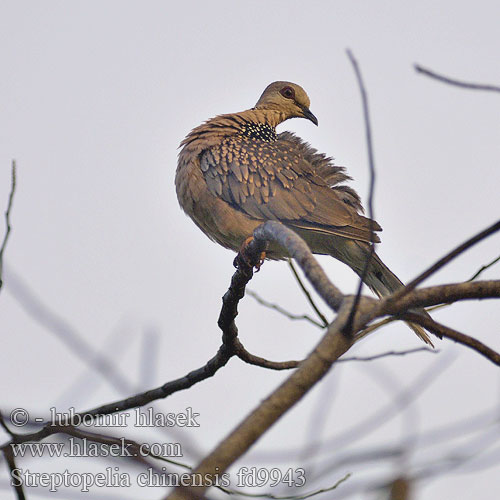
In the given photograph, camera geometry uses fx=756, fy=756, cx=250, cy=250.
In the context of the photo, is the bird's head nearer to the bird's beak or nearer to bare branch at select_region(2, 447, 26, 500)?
the bird's beak

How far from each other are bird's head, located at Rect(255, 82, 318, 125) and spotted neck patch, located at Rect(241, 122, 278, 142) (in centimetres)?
38

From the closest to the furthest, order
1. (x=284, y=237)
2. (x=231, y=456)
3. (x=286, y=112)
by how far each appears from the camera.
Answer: (x=231, y=456) < (x=284, y=237) < (x=286, y=112)

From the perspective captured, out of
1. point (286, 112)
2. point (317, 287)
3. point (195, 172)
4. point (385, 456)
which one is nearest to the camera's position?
point (385, 456)

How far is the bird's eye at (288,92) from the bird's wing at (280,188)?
31.2 inches

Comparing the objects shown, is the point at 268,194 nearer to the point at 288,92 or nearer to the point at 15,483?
the point at 288,92

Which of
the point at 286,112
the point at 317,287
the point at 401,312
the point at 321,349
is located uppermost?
the point at 286,112

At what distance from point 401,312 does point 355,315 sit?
0.18m

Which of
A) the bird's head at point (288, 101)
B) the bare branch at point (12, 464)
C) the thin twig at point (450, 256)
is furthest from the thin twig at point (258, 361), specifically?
the bird's head at point (288, 101)

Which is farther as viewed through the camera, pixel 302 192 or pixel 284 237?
pixel 302 192

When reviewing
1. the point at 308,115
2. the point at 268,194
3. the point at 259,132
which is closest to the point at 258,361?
the point at 268,194

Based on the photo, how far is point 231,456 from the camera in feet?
5.24

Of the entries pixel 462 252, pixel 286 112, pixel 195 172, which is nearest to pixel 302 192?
pixel 195 172

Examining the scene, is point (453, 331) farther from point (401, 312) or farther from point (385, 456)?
point (385, 456)

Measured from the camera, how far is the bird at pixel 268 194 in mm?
5070
